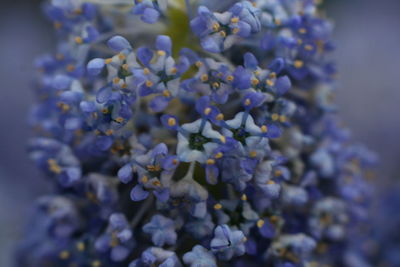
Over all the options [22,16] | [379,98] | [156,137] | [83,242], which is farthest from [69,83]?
[22,16]

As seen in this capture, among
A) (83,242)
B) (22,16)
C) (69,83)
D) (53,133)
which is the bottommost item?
(83,242)

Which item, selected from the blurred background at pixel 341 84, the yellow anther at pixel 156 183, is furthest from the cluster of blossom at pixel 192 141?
the blurred background at pixel 341 84

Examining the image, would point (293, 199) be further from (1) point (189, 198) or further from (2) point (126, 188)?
(2) point (126, 188)

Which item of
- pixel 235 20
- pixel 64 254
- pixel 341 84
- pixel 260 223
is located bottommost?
pixel 64 254

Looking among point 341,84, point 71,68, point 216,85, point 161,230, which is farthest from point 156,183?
point 341,84

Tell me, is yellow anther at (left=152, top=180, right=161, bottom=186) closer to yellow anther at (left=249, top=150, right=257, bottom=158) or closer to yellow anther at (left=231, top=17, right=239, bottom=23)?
yellow anther at (left=249, top=150, right=257, bottom=158)

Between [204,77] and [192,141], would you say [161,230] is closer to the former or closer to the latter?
[192,141]

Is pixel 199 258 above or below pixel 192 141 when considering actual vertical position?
below

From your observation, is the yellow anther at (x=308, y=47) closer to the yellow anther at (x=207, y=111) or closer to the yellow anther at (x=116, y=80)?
the yellow anther at (x=207, y=111)
